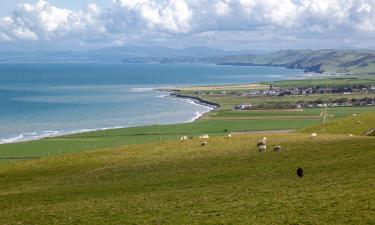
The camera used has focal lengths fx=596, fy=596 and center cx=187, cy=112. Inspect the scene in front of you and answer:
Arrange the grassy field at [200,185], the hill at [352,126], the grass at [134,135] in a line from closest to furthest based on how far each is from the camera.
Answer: the grassy field at [200,185], the hill at [352,126], the grass at [134,135]

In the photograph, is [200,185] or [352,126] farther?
[352,126]

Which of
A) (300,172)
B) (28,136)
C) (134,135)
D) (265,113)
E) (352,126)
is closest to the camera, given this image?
(300,172)

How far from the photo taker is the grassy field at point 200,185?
26.7m

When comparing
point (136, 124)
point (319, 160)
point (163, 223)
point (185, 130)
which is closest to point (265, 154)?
point (319, 160)

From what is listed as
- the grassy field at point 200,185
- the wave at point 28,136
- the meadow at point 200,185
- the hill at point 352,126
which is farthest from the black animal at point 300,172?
the wave at point 28,136

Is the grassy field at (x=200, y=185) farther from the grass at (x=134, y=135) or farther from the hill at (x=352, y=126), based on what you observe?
the grass at (x=134, y=135)

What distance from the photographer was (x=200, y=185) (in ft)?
118

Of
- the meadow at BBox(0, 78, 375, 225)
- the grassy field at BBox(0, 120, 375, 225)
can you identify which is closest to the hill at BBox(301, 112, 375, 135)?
the meadow at BBox(0, 78, 375, 225)

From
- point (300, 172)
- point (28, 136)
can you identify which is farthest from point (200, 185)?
point (28, 136)

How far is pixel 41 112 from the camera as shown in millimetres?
161375

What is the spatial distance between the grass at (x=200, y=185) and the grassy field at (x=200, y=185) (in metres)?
0.06

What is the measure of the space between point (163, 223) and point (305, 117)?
115879 millimetres

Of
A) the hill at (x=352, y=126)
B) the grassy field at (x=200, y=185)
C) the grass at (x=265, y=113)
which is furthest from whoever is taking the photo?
the grass at (x=265, y=113)

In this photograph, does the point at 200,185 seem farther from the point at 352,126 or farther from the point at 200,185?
the point at 352,126
